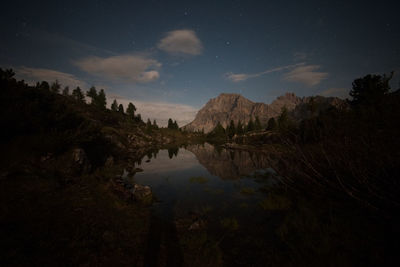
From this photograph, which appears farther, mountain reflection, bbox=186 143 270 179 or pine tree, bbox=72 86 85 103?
pine tree, bbox=72 86 85 103

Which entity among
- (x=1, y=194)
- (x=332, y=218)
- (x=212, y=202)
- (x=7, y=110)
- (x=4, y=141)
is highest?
(x=7, y=110)

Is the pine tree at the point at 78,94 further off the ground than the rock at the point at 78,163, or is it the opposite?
the pine tree at the point at 78,94

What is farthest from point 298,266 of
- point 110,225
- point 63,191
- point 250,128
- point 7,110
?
point 250,128

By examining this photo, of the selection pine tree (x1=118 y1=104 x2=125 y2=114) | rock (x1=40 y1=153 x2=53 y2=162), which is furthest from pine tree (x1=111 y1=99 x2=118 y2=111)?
rock (x1=40 y1=153 x2=53 y2=162)

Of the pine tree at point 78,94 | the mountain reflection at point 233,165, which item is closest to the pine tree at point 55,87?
the pine tree at point 78,94

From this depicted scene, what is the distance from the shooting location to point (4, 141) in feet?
29.9

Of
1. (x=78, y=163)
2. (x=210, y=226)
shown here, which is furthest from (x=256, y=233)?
(x=78, y=163)

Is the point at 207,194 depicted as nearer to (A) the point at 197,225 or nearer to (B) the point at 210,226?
(B) the point at 210,226

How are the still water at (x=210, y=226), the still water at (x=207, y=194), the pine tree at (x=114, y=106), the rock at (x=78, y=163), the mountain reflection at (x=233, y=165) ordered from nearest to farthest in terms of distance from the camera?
the still water at (x=210, y=226) → the still water at (x=207, y=194) → the rock at (x=78, y=163) → the mountain reflection at (x=233, y=165) → the pine tree at (x=114, y=106)

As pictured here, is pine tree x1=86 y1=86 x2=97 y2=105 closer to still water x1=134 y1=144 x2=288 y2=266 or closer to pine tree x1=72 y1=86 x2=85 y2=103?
pine tree x1=72 y1=86 x2=85 y2=103

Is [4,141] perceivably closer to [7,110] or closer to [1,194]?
[7,110]

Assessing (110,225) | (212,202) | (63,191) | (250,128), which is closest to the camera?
(110,225)

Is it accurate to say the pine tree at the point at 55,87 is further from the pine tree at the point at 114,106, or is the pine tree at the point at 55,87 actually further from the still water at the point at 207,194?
the still water at the point at 207,194

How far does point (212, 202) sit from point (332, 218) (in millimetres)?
6839
